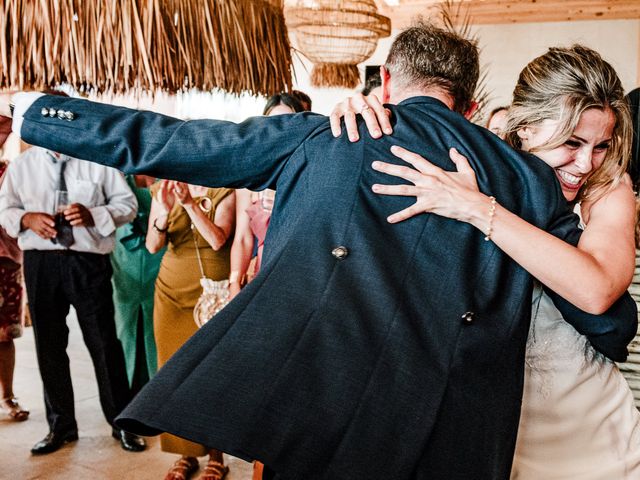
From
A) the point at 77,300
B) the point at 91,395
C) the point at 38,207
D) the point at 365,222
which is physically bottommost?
the point at 91,395

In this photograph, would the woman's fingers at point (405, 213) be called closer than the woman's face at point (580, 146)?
Yes

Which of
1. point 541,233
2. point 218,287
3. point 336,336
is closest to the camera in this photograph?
point 336,336

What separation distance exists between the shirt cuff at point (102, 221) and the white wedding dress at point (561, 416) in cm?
267

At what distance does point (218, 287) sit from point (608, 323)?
203 cm

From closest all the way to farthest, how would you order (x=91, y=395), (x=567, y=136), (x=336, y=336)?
(x=336, y=336) < (x=567, y=136) < (x=91, y=395)

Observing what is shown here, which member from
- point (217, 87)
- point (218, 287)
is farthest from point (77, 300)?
point (217, 87)

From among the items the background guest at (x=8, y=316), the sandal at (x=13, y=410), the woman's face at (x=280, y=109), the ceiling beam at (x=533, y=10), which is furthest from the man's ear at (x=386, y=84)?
the ceiling beam at (x=533, y=10)

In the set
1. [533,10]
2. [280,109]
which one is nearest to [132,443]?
[280,109]

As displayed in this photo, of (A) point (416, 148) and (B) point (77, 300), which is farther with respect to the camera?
(B) point (77, 300)

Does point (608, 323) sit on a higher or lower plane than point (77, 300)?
higher

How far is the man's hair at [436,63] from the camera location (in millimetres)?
1465

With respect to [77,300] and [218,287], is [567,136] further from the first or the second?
[77,300]

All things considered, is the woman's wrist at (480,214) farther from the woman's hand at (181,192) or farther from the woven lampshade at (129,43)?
the woman's hand at (181,192)

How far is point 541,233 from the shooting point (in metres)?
1.30
